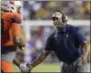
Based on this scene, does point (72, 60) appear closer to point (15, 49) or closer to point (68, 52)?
point (68, 52)

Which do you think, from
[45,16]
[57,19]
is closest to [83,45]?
[57,19]

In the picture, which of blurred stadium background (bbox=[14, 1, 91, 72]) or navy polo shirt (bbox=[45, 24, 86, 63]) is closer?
navy polo shirt (bbox=[45, 24, 86, 63])

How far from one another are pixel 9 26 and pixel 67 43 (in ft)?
1.61

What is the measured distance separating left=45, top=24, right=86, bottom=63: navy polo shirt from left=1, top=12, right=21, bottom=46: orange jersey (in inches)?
11.7

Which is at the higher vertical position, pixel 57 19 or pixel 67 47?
pixel 57 19

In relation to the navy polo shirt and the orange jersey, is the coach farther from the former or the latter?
the orange jersey

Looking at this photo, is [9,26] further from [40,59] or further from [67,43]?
[67,43]

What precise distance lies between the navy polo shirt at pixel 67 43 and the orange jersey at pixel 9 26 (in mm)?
296

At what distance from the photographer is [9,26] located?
9.89 ft

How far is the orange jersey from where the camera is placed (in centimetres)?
299

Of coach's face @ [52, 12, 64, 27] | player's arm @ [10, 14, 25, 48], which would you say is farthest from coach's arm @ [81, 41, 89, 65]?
player's arm @ [10, 14, 25, 48]

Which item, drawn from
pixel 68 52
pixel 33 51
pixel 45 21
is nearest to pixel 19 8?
pixel 68 52

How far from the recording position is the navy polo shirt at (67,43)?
3.03 metres

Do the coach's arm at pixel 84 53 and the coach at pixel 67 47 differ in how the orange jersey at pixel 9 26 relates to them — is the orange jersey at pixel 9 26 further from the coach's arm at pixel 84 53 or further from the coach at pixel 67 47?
the coach's arm at pixel 84 53
